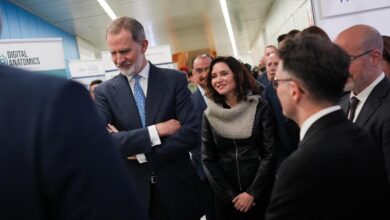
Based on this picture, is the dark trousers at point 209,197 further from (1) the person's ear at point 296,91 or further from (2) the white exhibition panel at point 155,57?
(2) the white exhibition panel at point 155,57

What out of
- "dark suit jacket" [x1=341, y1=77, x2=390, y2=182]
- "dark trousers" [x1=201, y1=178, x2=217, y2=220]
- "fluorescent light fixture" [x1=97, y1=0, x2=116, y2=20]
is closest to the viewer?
"dark suit jacket" [x1=341, y1=77, x2=390, y2=182]

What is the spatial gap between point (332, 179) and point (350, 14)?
2.41m

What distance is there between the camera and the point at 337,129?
1.33 meters

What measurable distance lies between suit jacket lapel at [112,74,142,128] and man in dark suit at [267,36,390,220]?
984mm

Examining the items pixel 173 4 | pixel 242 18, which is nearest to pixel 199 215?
pixel 173 4

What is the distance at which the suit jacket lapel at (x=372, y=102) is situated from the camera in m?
1.80

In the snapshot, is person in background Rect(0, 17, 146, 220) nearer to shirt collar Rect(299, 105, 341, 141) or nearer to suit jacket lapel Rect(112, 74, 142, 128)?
shirt collar Rect(299, 105, 341, 141)

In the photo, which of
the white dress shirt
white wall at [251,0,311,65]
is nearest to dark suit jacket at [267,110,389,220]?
the white dress shirt

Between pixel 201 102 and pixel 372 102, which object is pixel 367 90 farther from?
pixel 201 102

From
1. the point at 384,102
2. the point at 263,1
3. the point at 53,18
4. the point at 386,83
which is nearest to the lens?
the point at 384,102

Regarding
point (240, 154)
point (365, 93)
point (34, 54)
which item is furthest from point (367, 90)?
point (34, 54)

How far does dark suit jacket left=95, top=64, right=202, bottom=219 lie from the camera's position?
2062mm

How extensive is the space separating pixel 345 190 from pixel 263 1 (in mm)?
12175

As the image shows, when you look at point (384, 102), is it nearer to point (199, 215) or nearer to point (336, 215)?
point (336, 215)
